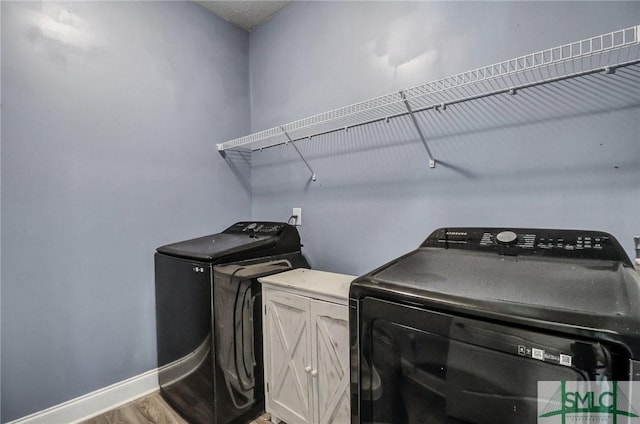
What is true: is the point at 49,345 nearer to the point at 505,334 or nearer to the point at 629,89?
the point at 505,334

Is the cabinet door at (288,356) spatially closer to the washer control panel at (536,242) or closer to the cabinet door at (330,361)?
the cabinet door at (330,361)

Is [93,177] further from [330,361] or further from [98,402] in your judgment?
[330,361]

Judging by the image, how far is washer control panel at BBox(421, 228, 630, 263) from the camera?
0.99 metres

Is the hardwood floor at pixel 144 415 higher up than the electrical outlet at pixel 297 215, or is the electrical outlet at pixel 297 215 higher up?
the electrical outlet at pixel 297 215

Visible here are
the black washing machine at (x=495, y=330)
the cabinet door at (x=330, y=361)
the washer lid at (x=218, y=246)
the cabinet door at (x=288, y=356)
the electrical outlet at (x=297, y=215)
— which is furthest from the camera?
the electrical outlet at (x=297, y=215)

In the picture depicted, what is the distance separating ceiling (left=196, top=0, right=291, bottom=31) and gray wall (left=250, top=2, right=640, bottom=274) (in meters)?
0.08

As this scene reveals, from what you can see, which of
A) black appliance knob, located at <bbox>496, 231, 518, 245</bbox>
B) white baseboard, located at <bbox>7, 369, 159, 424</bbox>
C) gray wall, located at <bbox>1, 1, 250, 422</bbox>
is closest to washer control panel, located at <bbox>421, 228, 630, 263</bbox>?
black appliance knob, located at <bbox>496, 231, 518, 245</bbox>

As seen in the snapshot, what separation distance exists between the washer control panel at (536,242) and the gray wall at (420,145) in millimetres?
123

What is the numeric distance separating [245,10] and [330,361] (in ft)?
8.67

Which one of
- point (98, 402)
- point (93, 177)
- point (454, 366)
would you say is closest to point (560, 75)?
point (454, 366)

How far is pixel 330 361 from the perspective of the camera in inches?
51.8

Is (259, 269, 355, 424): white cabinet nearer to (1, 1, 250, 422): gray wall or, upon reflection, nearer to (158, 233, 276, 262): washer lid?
(158, 233, 276, 262): washer lid

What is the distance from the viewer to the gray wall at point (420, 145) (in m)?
1.11

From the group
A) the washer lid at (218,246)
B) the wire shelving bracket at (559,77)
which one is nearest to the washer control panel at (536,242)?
the wire shelving bracket at (559,77)
